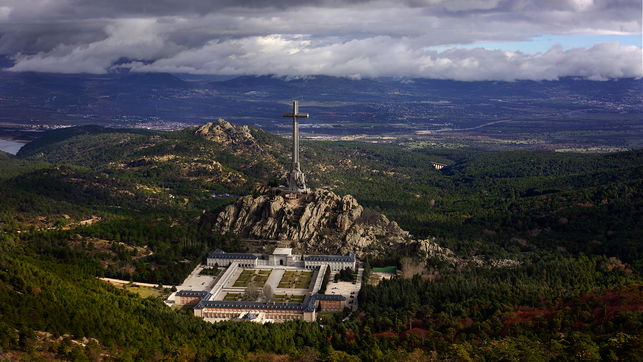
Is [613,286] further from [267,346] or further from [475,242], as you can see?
[267,346]

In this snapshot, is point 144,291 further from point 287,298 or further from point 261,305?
point 287,298

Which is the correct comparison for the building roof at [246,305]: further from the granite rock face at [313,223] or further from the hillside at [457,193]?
A: the hillside at [457,193]

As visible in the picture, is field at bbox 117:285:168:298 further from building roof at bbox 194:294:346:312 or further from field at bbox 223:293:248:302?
field at bbox 223:293:248:302

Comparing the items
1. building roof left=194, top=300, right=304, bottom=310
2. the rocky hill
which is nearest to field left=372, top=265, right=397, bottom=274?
the rocky hill

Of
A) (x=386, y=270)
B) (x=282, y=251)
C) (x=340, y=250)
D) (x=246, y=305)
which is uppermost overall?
(x=282, y=251)

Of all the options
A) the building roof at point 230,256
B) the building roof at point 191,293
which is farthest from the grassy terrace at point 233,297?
the building roof at point 230,256

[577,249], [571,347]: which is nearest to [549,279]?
[577,249]

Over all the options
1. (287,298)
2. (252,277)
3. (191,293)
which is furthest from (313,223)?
(191,293)
